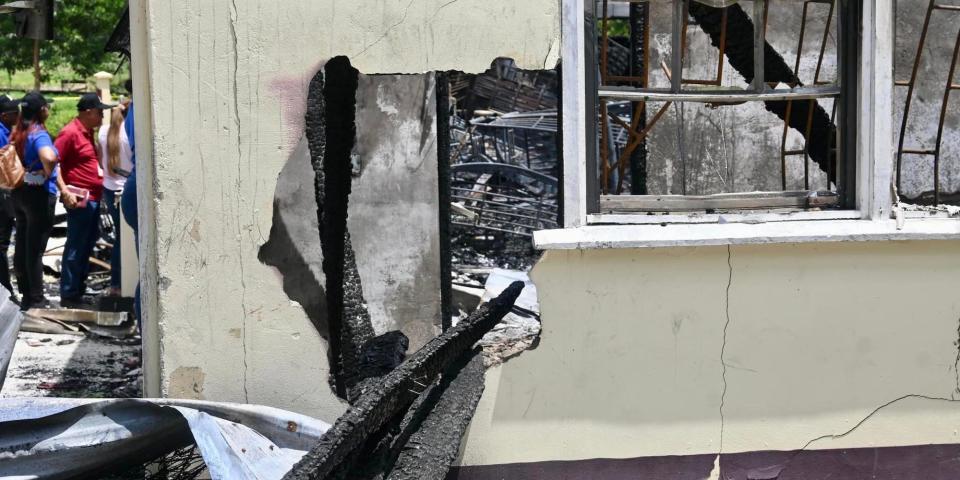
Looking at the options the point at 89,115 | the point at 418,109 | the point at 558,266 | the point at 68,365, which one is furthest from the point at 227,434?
the point at 89,115

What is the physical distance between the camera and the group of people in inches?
337

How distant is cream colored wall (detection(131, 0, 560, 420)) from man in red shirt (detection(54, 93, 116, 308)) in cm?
534

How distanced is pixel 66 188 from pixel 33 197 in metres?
0.28

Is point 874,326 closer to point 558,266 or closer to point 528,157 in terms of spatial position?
point 558,266

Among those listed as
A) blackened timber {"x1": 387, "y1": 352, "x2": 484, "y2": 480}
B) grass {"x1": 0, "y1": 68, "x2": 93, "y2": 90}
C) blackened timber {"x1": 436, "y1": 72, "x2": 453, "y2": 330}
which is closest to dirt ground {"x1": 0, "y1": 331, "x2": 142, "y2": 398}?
blackened timber {"x1": 436, "y1": 72, "x2": 453, "y2": 330}

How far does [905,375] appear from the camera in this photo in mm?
4125

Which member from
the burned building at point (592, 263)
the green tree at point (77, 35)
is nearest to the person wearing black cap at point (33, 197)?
the burned building at point (592, 263)

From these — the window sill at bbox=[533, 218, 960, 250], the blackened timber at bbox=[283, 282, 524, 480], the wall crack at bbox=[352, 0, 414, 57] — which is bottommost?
the blackened timber at bbox=[283, 282, 524, 480]

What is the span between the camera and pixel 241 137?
3.72 metres

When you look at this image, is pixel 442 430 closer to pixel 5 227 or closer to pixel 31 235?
pixel 31 235

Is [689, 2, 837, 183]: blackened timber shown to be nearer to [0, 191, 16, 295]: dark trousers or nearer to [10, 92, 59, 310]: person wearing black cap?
[10, 92, 59, 310]: person wearing black cap

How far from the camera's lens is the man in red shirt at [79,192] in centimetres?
870

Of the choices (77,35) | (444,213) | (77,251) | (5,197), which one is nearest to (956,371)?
(444,213)

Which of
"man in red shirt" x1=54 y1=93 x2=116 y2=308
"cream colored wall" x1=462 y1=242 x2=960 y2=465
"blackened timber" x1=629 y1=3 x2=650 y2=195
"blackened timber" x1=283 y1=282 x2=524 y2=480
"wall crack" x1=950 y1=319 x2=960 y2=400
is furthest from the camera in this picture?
"blackened timber" x1=629 y1=3 x2=650 y2=195
